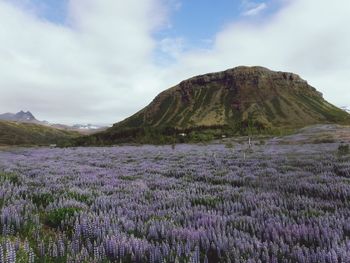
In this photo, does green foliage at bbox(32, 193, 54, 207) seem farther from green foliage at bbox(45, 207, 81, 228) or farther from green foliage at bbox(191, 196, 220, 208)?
green foliage at bbox(191, 196, 220, 208)

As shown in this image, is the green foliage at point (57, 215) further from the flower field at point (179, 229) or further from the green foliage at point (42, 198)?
the green foliage at point (42, 198)

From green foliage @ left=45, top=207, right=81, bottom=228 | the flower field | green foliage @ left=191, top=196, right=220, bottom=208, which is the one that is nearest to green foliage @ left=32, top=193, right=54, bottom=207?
the flower field

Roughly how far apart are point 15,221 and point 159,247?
2.52 metres

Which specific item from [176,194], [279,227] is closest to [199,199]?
[176,194]

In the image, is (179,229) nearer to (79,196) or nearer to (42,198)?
(79,196)

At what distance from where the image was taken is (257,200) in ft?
24.1

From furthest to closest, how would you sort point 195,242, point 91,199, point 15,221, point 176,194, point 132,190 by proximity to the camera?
point 132,190 → point 176,194 → point 91,199 → point 15,221 → point 195,242

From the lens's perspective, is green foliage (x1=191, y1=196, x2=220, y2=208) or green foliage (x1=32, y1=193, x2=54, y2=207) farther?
green foliage (x1=32, y1=193, x2=54, y2=207)

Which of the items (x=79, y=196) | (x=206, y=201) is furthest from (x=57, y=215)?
(x=206, y=201)

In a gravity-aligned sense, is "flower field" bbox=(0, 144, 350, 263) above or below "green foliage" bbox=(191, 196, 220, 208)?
above

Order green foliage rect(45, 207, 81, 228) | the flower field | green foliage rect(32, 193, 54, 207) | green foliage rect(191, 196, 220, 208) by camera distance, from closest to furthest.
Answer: the flower field → green foliage rect(45, 207, 81, 228) → green foliage rect(191, 196, 220, 208) → green foliage rect(32, 193, 54, 207)

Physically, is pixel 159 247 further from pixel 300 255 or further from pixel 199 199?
pixel 199 199

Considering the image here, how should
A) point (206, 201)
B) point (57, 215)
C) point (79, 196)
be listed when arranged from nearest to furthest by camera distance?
1. point (57, 215)
2. point (206, 201)
3. point (79, 196)

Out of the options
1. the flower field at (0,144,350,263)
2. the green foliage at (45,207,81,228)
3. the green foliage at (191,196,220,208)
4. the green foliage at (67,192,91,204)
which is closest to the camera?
the flower field at (0,144,350,263)
